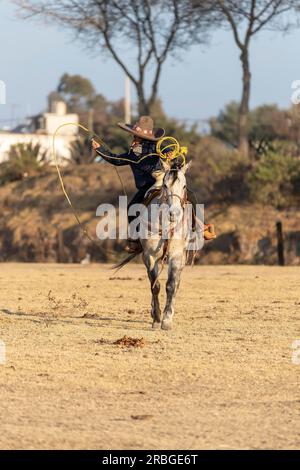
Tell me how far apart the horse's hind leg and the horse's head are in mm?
1006

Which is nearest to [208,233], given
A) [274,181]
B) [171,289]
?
[171,289]

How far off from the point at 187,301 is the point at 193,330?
12.5 feet

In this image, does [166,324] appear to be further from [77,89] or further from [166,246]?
[77,89]

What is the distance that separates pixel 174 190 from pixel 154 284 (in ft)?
5.42

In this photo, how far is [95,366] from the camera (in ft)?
39.1

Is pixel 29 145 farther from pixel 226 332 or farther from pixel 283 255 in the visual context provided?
pixel 226 332

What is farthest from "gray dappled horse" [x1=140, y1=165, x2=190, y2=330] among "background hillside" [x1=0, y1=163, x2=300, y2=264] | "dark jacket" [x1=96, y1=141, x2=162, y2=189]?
"background hillside" [x1=0, y1=163, x2=300, y2=264]

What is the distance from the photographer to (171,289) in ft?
47.9

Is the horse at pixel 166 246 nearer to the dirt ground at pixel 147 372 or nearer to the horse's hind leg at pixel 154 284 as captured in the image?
the horse's hind leg at pixel 154 284

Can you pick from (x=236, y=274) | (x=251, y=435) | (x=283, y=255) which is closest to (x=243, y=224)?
(x=283, y=255)

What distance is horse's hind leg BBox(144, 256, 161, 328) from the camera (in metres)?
14.9

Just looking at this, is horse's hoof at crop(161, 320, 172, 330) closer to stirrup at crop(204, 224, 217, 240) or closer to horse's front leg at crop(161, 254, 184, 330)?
horse's front leg at crop(161, 254, 184, 330)

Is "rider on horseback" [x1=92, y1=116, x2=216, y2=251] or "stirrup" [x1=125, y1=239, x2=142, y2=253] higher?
"rider on horseback" [x1=92, y1=116, x2=216, y2=251]

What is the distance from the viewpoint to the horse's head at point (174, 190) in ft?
45.4
